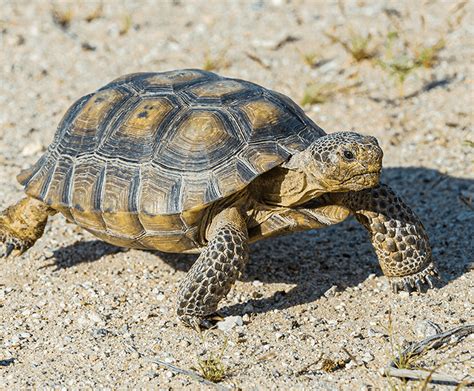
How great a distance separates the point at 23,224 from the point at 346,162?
276cm

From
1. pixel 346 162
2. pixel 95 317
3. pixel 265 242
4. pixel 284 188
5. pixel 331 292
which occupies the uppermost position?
pixel 346 162

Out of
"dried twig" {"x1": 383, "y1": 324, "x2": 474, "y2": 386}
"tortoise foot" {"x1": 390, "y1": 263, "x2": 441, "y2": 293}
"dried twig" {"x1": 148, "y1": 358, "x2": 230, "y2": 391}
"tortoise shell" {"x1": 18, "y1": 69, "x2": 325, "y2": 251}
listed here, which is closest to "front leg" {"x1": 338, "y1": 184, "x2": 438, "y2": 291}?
"tortoise foot" {"x1": 390, "y1": 263, "x2": 441, "y2": 293}

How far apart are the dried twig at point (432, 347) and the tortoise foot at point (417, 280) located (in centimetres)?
71

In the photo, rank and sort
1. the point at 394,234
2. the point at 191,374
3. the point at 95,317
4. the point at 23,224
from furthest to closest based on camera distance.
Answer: the point at 23,224
the point at 394,234
the point at 95,317
the point at 191,374

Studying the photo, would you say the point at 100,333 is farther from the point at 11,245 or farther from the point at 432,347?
the point at 432,347

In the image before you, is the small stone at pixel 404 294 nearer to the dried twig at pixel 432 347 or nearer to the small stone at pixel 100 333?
the dried twig at pixel 432 347

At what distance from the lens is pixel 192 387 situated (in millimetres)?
4070

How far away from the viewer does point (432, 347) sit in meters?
4.27

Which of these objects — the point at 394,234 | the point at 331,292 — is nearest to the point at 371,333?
the point at 331,292

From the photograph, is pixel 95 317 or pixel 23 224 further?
pixel 23 224

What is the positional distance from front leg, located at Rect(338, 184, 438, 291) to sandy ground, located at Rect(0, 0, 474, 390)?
17 cm

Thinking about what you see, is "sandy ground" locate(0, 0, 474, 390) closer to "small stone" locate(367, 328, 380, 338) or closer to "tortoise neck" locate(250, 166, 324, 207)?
"small stone" locate(367, 328, 380, 338)

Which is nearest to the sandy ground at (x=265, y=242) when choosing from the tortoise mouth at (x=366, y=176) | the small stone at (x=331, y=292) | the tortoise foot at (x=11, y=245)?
the small stone at (x=331, y=292)

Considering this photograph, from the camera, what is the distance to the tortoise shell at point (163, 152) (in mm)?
4777
